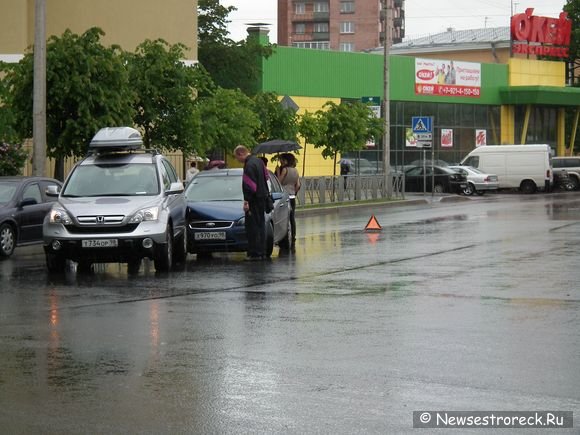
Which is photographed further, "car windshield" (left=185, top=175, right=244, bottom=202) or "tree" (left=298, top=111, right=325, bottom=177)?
"tree" (left=298, top=111, right=325, bottom=177)

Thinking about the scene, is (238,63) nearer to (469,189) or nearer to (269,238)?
(469,189)

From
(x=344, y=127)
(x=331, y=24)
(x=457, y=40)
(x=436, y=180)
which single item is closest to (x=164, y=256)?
(x=344, y=127)

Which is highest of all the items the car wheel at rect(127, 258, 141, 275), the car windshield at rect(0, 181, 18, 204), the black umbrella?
the black umbrella

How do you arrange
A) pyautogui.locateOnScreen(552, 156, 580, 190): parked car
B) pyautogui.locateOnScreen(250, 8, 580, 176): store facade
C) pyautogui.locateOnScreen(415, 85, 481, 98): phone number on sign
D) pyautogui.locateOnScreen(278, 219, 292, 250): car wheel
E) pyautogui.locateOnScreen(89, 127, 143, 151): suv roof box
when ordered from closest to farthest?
1. pyautogui.locateOnScreen(89, 127, 143, 151): suv roof box
2. pyautogui.locateOnScreen(278, 219, 292, 250): car wheel
3. pyautogui.locateOnScreen(552, 156, 580, 190): parked car
4. pyautogui.locateOnScreen(250, 8, 580, 176): store facade
5. pyautogui.locateOnScreen(415, 85, 481, 98): phone number on sign

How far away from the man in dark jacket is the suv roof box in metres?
1.93

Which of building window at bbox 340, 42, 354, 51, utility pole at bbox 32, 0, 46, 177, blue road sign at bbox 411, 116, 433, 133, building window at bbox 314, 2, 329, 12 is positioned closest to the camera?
utility pole at bbox 32, 0, 46, 177

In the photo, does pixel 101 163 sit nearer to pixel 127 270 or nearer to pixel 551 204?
pixel 127 270

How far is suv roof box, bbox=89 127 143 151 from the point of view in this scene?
19.7 metres

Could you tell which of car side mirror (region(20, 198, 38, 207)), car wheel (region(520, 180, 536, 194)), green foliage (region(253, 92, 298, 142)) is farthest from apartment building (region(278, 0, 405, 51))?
car side mirror (region(20, 198, 38, 207))

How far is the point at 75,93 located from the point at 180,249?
10654 millimetres

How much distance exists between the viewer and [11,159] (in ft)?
101

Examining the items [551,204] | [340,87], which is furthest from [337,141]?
[340,87]

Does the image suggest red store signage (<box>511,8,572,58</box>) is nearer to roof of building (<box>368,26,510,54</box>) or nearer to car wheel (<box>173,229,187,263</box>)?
roof of building (<box>368,26,510,54</box>)

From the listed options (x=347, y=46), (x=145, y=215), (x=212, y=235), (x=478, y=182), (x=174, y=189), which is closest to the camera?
(x=145, y=215)
